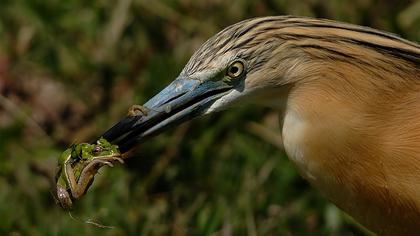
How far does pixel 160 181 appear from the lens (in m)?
6.15

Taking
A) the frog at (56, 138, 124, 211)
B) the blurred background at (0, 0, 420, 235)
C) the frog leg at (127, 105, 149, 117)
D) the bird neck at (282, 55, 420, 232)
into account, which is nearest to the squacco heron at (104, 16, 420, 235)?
the bird neck at (282, 55, 420, 232)

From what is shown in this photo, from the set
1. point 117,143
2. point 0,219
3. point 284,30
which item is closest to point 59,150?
point 0,219

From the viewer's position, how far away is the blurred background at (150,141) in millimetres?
5633

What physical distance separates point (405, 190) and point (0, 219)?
79.3 inches

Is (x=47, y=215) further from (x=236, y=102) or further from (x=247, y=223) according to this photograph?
(x=236, y=102)

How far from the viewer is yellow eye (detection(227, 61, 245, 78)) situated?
4.14m

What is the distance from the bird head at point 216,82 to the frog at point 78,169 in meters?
0.06

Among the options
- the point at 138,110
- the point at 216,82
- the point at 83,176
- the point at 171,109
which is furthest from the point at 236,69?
the point at 83,176

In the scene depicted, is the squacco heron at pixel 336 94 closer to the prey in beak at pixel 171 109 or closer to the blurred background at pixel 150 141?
the prey in beak at pixel 171 109

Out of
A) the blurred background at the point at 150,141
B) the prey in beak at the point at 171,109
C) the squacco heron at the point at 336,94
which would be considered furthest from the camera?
the blurred background at the point at 150,141

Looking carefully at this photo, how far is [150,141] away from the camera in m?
6.15

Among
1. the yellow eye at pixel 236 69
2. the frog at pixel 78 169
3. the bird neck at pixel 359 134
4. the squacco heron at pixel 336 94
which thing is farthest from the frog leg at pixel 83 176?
the bird neck at pixel 359 134

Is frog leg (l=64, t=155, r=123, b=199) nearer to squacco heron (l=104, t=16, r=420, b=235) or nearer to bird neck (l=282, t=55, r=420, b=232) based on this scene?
squacco heron (l=104, t=16, r=420, b=235)

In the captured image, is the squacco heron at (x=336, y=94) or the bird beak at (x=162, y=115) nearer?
the squacco heron at (x=336, y=94)
